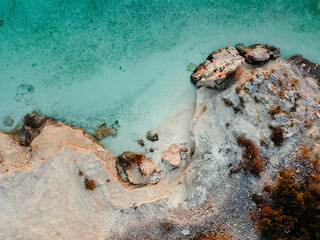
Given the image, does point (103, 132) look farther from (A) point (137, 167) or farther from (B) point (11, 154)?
(B) point (11, 154)

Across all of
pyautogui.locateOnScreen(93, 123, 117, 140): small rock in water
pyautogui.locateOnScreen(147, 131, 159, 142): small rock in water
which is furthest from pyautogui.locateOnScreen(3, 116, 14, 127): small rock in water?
pyautogui.locateOnScreen(147, 131, 159, 142): small rock in water

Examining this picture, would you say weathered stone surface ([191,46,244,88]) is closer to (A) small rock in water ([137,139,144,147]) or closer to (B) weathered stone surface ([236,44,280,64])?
(B) weathered stone surface ([236,44,280,64])

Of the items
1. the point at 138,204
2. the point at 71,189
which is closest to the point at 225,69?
the point at 138,204

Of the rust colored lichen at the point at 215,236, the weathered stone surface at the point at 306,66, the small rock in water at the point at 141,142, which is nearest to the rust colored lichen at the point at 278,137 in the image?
the weathered stone surface at the point at 306,66

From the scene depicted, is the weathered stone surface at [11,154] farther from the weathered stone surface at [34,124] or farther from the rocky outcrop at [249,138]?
the rocky outcrop at [249,138]

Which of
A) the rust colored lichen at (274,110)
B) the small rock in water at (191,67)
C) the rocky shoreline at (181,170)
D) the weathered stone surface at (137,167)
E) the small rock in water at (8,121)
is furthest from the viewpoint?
the small rock in water at (191,67)

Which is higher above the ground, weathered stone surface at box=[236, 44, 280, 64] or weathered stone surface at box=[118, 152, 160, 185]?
weathered stone surface at box=[236, 44, 280, 64]

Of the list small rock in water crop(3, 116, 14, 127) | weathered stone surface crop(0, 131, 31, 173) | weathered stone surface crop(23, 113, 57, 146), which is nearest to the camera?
weathered stone surface crop(0, 131, 31, 173)
